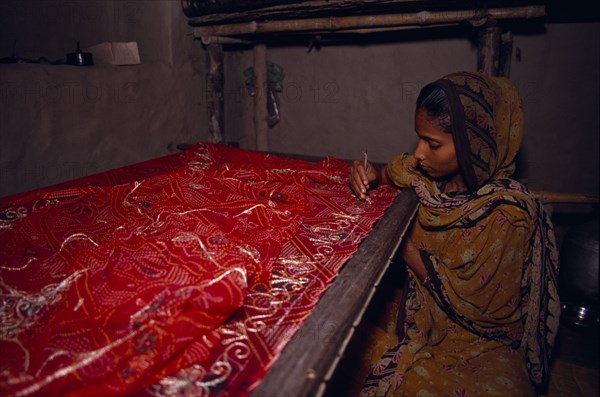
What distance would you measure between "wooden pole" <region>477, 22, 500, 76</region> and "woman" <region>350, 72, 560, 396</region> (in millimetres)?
1219

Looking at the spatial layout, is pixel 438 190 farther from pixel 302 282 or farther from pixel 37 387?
pixel 37 387

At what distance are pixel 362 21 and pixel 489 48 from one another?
3.71 ft

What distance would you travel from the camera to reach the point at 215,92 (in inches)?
181

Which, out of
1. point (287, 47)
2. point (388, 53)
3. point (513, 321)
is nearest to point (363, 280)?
point (513, 321)

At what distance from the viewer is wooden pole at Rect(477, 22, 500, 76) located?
3.06m

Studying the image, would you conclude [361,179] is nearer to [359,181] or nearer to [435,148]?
[359,181]

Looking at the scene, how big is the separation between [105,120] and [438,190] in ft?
10.1

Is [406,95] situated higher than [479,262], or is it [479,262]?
[406,95]

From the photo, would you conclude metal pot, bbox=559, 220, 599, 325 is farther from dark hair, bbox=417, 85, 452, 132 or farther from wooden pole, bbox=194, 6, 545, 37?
dark hair, bbox=417, 85, 452, 132

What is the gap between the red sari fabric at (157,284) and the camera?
0.93 m

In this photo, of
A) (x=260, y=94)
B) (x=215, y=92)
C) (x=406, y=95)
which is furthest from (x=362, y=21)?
(x=215, y=92)

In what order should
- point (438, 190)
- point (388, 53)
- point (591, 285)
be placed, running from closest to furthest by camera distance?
Answer: point (438, 190) < point (591, 285) < point (388, 53)

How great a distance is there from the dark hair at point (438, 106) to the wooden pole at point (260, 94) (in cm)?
309

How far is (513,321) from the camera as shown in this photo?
Result: 1965 millimetres
